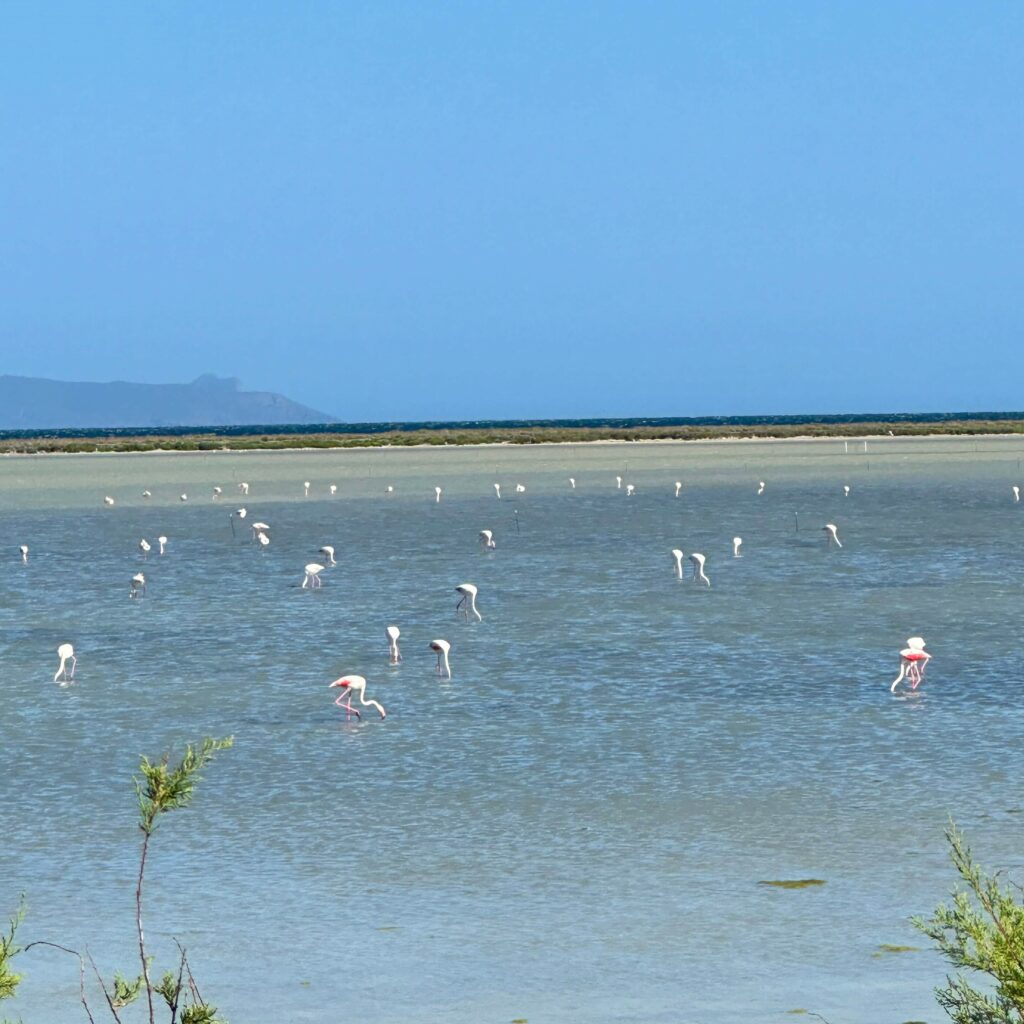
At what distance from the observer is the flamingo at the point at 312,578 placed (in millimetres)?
24297

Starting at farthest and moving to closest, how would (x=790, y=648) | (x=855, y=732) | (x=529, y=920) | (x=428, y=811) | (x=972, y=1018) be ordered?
(x=790, y=648), (x=855, y=732), (x=428, y=811), (x=529, y=920), (x=972, y=1018)

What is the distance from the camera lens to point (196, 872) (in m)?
9.61

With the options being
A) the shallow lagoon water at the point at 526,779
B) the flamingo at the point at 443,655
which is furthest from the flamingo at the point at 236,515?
the flamingo at the point at 443,655

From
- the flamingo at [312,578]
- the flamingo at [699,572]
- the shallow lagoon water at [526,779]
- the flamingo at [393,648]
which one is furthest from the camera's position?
the flamingo at [312,578]

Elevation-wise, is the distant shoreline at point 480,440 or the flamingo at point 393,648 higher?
the distant shoreline at point 480,440

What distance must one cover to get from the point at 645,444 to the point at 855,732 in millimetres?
85029

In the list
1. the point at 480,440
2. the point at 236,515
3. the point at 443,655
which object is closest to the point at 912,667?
the point at 443,655

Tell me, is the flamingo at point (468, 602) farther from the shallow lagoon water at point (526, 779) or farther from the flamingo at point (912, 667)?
the flamingo at point (912, 667)

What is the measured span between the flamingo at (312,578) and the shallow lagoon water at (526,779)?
10.5 inches

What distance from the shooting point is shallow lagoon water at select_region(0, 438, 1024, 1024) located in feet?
25.7

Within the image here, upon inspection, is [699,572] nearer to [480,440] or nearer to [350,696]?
[350,696]

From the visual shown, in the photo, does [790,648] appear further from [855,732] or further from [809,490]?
[809,490]

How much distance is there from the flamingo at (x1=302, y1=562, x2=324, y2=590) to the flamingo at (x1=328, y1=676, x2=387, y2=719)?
31.4ft

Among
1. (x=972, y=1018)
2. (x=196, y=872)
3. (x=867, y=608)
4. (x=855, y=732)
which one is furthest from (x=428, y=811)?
(x=867, y=608)
